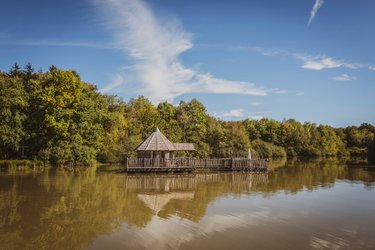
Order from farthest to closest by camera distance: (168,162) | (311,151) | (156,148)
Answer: (311,151) → (156,148) → (168,162)

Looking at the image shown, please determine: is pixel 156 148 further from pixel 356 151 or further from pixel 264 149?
pixel 356 151

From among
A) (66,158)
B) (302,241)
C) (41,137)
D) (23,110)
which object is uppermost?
(23,110)

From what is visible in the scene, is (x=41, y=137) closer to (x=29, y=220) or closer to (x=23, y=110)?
(x=23, y=110)

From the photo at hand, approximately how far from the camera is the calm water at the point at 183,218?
9508mm

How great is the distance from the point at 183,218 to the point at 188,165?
739 inches

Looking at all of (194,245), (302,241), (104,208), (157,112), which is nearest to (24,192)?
(104,208)

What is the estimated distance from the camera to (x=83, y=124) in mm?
34875

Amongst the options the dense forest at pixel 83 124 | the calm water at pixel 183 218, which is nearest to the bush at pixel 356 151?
the dense forest at pixel 83 124

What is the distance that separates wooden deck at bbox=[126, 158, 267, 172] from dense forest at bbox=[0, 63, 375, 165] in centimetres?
826

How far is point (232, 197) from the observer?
1730cm

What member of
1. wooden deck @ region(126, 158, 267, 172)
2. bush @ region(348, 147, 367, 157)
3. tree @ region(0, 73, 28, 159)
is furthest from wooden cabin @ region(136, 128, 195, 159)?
bush @ region(348, 147, 367, 157)

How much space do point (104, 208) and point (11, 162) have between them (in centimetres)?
2231

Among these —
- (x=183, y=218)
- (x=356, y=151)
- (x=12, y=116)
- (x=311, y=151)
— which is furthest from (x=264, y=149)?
(x=183, y=218)

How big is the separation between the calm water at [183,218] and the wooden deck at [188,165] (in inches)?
373
